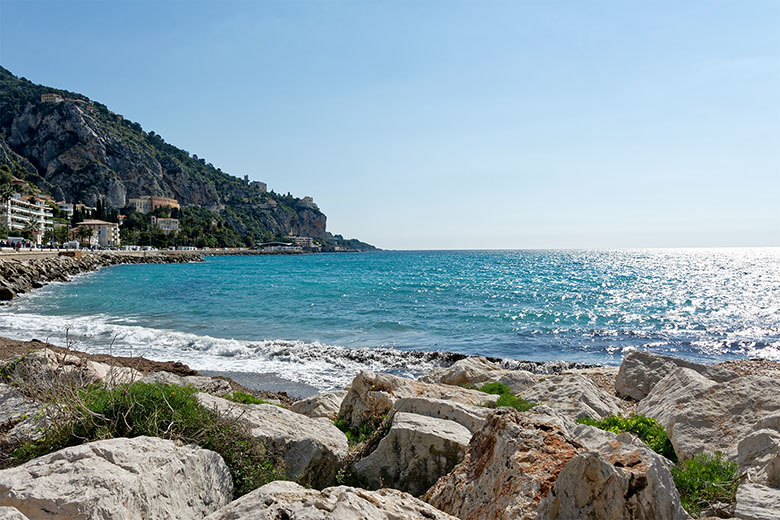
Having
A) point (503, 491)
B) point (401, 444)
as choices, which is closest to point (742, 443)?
point (503, 491)

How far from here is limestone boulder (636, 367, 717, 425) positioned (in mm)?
7246

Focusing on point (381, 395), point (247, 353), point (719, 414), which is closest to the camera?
point (719, 414)

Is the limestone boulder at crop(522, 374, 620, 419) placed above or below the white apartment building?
below

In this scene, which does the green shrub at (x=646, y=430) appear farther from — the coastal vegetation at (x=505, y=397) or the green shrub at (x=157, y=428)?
the green shrub at (x=157, y=428)

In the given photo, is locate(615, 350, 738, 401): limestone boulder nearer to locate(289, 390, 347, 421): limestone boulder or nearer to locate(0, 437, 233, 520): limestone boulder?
locate(289, 390, 347, 421): limestone boulder

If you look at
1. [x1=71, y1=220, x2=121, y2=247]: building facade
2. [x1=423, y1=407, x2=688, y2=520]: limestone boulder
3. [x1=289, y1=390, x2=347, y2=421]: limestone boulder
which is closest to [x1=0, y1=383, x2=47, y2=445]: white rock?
[x1=423, y1=407, x2=688, y2=520]: limestone boulder

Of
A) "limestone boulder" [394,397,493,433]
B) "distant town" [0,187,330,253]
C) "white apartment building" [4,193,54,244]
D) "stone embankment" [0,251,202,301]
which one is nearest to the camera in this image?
"limestone boulder" [394,397,493,433]

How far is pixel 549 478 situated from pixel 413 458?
1900 millimetres

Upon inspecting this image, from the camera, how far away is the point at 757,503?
153 inches

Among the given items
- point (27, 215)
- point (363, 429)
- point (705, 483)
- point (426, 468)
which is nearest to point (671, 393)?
point (705, 483)

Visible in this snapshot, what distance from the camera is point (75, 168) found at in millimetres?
147125

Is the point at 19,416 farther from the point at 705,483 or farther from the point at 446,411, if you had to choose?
the point at 705,483

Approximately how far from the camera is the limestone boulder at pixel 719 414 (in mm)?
6133

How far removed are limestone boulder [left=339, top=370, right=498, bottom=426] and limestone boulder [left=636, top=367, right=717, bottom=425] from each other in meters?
2.58
